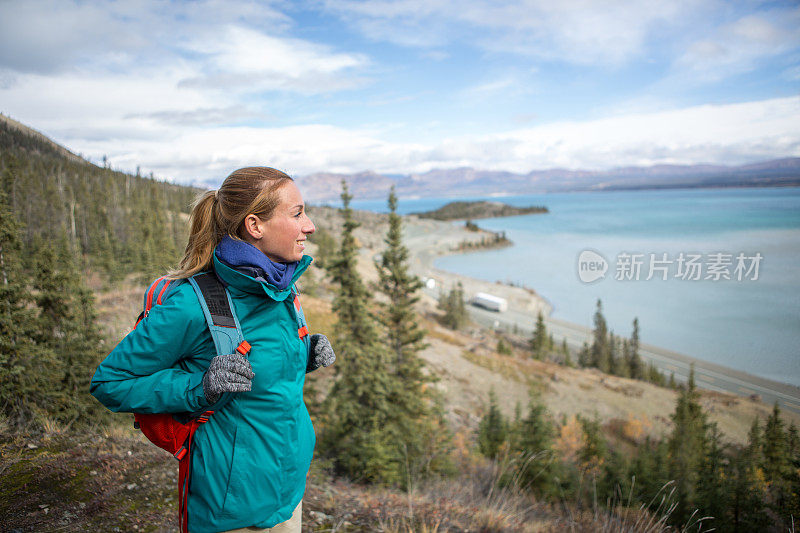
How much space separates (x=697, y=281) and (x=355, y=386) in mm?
66190

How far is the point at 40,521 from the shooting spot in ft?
11.3

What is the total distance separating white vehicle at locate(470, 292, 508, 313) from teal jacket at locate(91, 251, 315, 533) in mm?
66360

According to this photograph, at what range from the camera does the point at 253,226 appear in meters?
1.96

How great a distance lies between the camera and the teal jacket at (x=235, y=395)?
5.44 ft

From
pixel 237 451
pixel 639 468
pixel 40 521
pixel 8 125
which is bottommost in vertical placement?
pixel 639 468

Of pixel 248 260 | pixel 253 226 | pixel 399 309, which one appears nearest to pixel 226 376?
pixel 248 260

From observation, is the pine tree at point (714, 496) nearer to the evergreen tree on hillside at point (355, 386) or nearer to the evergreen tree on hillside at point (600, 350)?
the evergreen tree on hillside at point (355, 386)

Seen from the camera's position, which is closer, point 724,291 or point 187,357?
point 187,357

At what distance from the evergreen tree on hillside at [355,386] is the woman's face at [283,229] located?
30.4ft

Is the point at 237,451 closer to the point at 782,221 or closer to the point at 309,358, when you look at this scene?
the point at 309,358

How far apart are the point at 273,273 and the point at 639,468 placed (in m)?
18.0

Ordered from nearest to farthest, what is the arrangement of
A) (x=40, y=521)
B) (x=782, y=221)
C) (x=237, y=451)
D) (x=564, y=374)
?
(x=237, y=451)
(x=40, y=521)
(x=564, y=374)
(x=782, y=221)

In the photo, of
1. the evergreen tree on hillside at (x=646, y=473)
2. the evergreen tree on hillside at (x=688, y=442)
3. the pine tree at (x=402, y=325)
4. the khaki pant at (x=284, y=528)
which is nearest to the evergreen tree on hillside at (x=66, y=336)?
the khaki pant at (x=284, y=528)

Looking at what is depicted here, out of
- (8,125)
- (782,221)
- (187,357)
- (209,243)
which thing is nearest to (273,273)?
(209,243)
